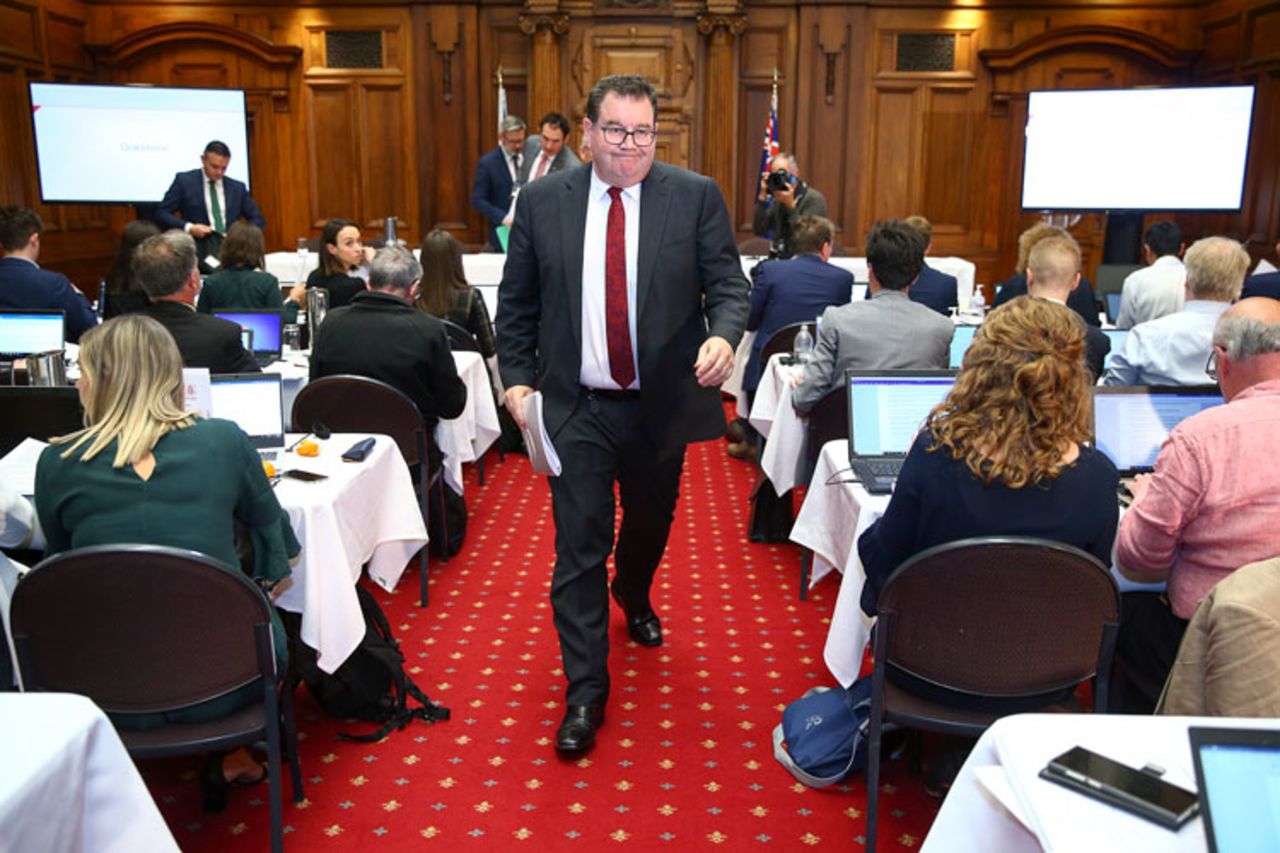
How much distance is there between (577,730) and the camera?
288cm

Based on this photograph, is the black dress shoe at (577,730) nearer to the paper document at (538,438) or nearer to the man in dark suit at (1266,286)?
the paper document at (538,438)

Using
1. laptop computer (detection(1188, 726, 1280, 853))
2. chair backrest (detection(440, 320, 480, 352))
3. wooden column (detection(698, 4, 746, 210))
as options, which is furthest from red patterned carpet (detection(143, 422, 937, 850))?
wooden column (detection(698, 4, 746, 210))

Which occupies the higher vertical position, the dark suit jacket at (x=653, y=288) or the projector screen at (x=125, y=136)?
the projector screen at (x=125, y=136)

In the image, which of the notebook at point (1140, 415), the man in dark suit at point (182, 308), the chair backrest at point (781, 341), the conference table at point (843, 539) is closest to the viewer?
the conference table at point (843, 539)

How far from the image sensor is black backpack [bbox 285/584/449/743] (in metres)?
3.06

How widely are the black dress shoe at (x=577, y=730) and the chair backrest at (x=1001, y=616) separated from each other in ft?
3.27

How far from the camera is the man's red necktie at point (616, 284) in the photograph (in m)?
2.77

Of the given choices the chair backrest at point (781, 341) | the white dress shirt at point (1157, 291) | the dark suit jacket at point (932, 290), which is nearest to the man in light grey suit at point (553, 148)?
the chair backrest at point (781, 341)

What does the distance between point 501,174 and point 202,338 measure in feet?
16.0

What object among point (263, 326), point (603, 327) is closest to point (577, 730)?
point (603, 327)

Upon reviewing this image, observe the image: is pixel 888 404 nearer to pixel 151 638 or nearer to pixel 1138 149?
pixel 151 638

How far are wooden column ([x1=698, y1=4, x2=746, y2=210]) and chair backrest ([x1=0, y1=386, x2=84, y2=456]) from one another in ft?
23.4

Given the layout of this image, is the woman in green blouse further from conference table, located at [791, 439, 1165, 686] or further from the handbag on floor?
the handbag on floor

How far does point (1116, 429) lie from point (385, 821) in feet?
7.39
